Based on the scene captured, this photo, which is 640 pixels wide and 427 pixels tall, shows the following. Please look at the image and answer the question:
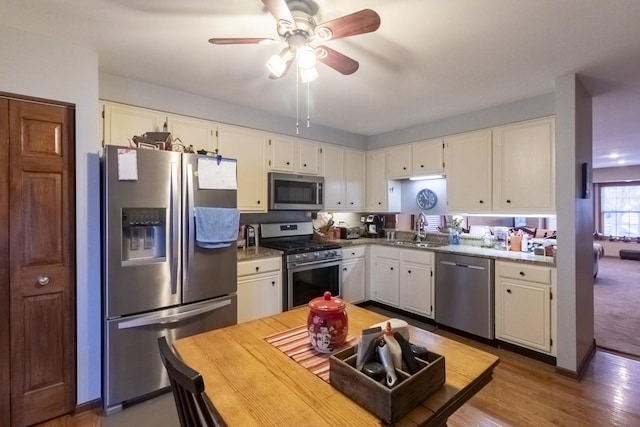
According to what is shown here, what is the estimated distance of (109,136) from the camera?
244 cm

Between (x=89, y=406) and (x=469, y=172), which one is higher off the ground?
(x=469, y=172)

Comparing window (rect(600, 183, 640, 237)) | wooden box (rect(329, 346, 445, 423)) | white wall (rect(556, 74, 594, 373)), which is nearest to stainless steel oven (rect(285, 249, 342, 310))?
white wall (rect(556, 74, 594, 373))

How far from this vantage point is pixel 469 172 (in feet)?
11.1

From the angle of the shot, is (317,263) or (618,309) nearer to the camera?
(317,263)

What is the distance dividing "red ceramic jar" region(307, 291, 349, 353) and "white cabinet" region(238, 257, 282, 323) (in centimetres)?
175

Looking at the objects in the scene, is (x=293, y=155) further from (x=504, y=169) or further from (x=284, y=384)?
(x=284, y=384)

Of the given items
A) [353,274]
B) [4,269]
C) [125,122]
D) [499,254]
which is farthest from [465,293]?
[4,269]

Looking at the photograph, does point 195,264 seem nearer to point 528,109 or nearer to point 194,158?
point 194,158

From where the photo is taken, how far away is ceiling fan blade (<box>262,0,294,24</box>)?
125 centimetres

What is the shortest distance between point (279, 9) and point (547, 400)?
9.58ft

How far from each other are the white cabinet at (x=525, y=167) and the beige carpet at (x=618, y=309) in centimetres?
157

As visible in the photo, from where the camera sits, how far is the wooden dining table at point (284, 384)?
0.81m

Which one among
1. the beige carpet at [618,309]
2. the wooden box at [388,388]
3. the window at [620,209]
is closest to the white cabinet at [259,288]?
the wooden box at [388,388]

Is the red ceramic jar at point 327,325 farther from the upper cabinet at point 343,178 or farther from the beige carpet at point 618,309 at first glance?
the beige carpet at point 618,309
